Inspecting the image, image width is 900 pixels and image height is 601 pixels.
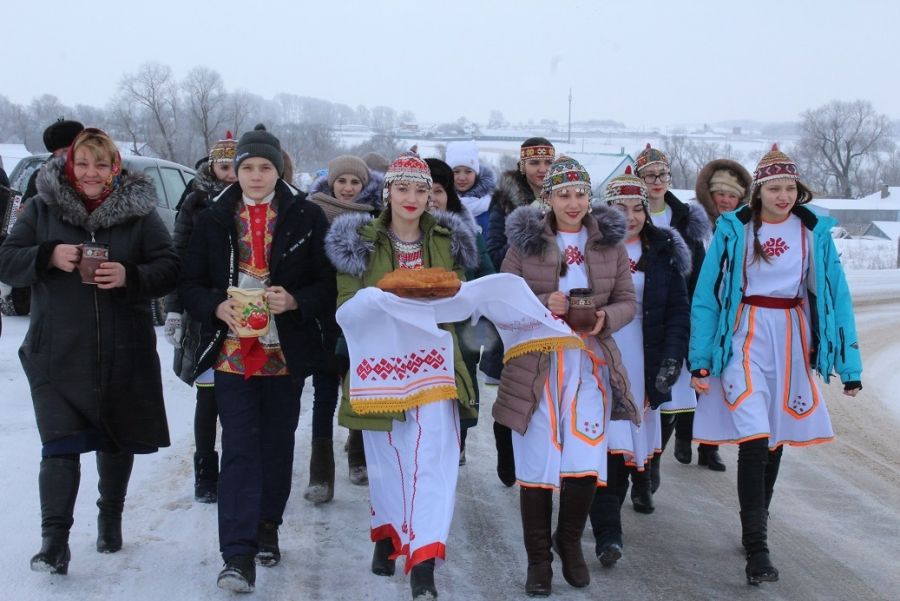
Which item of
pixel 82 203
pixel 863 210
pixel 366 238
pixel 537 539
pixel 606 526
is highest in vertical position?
pixel 82 203

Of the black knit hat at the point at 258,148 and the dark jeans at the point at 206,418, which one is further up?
the black knit hat at the point at 258,148

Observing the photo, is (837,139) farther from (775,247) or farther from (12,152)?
(775,247)

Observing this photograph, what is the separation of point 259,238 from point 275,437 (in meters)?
1.01

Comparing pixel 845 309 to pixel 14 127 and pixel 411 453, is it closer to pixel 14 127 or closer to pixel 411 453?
pixel 411 453

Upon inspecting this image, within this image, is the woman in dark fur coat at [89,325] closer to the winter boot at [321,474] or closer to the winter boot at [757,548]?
the winter boot at [321,474]

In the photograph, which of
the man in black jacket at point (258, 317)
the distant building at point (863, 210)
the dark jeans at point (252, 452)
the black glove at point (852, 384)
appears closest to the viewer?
the dark jeans at point (252, 452)

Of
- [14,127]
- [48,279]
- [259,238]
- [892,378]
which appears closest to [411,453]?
[259,238]

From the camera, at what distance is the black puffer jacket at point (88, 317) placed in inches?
177

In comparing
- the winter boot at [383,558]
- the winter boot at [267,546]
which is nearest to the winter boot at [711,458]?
the winter boot at [383,558]

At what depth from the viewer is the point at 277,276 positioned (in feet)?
15.3

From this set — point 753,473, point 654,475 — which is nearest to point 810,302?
point 753,473

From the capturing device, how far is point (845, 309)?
5.07 m

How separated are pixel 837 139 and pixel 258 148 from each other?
98338mm

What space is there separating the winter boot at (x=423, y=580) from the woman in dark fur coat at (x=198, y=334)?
1816 mm
